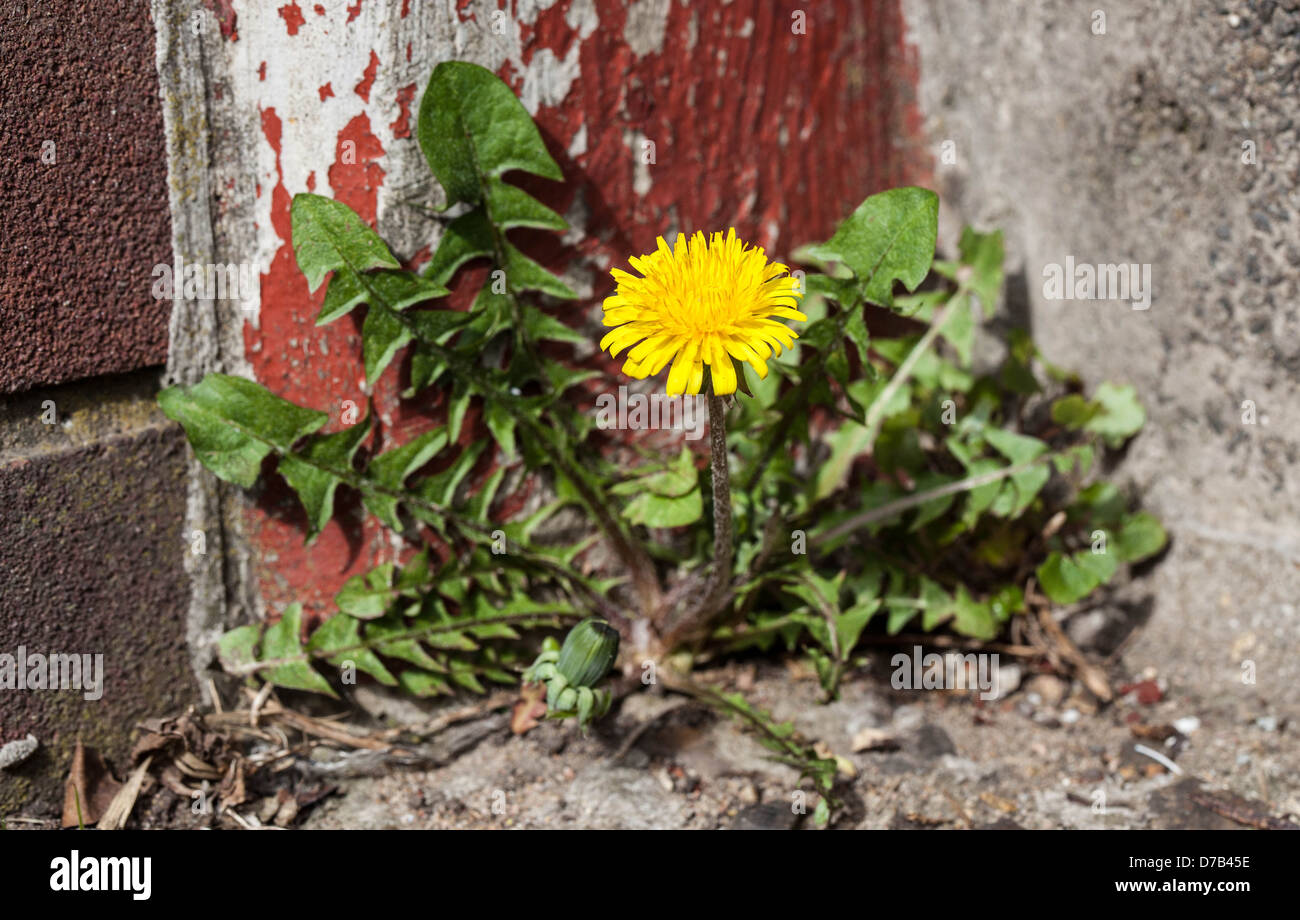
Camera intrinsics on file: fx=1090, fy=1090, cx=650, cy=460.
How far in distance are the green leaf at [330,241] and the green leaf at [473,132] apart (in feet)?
0.62

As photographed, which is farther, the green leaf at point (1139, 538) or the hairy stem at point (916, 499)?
the green leaf at point (1139, 538)

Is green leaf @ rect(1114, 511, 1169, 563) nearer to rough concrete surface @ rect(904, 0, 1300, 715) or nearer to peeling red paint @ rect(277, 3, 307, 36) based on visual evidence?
rough concrete surface @ rect(904, 0, 1300, 715)

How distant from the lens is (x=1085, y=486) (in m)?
2.84

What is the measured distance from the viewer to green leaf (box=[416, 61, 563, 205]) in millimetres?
2023

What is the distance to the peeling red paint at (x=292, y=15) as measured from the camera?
2.00m

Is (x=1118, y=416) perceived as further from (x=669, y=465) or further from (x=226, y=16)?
(x=226, y=16)

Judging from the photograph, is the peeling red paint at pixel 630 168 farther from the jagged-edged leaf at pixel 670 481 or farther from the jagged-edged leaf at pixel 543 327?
the jagged-edged leaf at pixel 670 481

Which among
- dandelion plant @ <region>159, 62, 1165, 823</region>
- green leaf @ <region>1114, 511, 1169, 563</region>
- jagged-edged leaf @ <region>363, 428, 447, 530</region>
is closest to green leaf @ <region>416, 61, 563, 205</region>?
dandelion plant @ <region>159, 62, 1165, 823</region>

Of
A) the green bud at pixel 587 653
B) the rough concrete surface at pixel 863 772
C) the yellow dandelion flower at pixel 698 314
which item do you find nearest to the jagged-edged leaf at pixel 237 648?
the rough concrete surface at pixel 863 772

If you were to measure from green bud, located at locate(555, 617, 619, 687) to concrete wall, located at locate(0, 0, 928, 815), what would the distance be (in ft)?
1.92

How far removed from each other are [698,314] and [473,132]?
701 mm

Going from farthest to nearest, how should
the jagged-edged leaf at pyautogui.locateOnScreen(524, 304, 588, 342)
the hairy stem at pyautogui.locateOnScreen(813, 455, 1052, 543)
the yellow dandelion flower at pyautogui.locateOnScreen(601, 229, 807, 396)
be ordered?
the hairy stem at pyautogui.locateOnScreen(813, 455, 1052, 543) → the jagged-edged leaf at pyautogui.locateOnScreen(524, 304, 588, 342) → the yellow dandelion flower at pyautogui.locateOnScreen(601, 229, 807, 396)

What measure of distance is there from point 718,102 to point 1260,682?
1787 millimetres

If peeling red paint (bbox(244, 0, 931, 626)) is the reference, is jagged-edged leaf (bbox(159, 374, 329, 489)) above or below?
below
